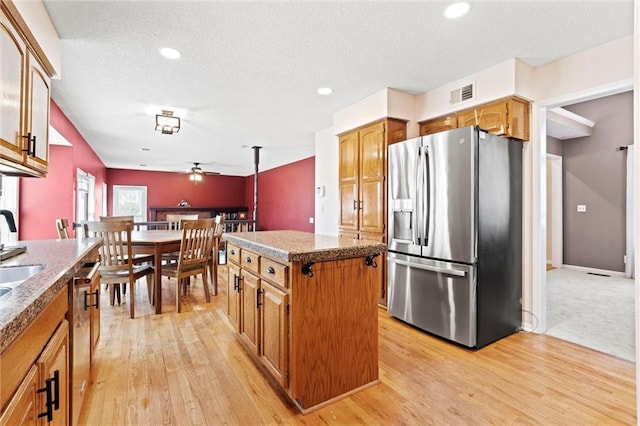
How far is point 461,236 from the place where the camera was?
2.55 m

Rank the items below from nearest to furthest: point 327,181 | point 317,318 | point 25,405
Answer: point 25,405 < point 317,318 < point 327,181

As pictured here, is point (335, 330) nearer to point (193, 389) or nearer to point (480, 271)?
point (193, 389)

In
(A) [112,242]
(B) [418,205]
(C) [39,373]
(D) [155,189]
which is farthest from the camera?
(D) [155,189]

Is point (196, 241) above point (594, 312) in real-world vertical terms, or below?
above

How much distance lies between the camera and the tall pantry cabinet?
345 cm

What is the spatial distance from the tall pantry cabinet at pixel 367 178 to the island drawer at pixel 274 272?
5.89 ft

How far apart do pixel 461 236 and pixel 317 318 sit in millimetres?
1473

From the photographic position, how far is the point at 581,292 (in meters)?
4.17

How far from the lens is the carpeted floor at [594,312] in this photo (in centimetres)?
262

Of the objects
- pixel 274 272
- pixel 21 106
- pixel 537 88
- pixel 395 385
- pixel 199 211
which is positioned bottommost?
pixel 395 385

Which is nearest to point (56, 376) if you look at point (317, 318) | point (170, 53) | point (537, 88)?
point (317, 318)

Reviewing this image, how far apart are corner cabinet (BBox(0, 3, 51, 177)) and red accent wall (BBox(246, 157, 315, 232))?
5241 mm

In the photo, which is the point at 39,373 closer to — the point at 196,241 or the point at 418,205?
the point at 418,205

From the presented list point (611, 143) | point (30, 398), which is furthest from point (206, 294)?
point (611, 143)
